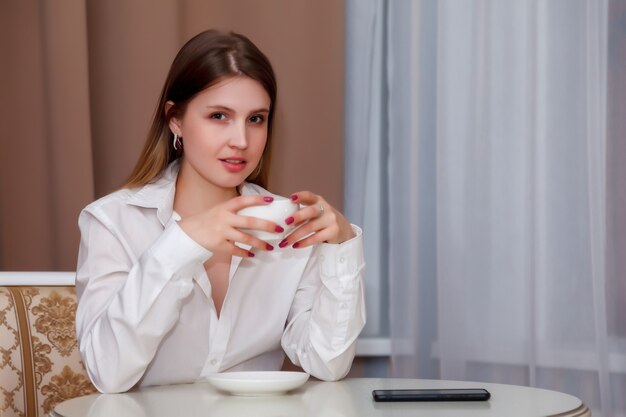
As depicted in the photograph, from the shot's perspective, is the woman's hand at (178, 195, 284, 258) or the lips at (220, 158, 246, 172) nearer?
the woman's hand at (178, 195, 284, 258)

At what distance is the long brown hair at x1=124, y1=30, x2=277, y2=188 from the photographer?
176 cm

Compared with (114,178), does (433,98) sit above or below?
above

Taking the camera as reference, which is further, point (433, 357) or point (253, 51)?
point (433, 357)

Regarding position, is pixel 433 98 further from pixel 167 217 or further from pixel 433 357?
pixel 167 217

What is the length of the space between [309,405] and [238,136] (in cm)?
61

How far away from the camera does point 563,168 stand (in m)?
2.21

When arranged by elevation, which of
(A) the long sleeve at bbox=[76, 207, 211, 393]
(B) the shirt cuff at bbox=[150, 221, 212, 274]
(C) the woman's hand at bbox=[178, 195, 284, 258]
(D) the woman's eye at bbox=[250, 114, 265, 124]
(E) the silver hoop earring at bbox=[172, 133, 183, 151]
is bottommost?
(A) the long sleeve at bbox=[76, 207, 211, 393]

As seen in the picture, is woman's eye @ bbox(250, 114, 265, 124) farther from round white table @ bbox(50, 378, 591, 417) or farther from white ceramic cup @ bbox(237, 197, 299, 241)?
round white table @ bbox(50, 378, 591, 417)

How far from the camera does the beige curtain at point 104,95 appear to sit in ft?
7.34

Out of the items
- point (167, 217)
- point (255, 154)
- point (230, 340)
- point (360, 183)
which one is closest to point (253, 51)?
point (255, 154)

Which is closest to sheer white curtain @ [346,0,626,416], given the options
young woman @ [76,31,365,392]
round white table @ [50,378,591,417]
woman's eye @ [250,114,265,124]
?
young woman @ [76,31,365,392]

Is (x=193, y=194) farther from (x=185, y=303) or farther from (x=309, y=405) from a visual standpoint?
(x=309, y=405)

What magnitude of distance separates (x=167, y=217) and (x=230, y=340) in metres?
0.26

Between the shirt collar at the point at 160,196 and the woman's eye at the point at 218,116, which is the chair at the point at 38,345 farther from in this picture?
the woman's eye at the point at 218,116
